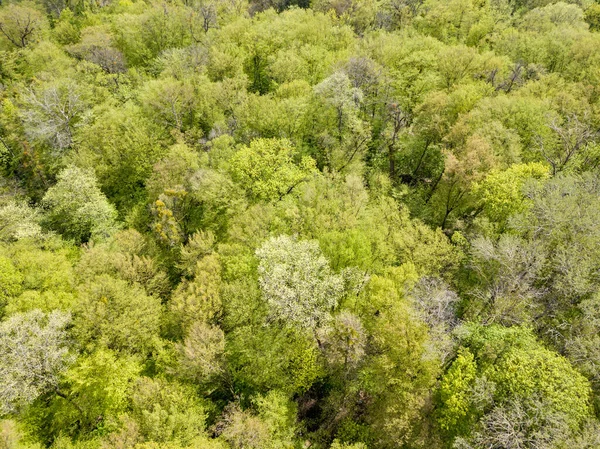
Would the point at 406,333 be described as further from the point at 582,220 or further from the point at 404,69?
the point at 404,69

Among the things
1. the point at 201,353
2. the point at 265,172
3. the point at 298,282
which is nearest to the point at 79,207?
the point at 265,172

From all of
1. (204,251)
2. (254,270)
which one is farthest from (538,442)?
(204,251)

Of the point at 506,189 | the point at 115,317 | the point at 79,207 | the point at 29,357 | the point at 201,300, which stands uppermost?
the point at 506,189

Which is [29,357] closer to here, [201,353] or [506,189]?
[201,353]

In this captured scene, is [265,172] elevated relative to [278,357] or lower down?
elevated

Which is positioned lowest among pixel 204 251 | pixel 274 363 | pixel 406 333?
pixel 274 363

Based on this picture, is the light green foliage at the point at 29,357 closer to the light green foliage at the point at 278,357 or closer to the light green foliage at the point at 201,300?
the light green foliage at the point at 201,300

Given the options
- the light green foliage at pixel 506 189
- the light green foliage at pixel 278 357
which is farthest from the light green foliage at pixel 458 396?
the light green foliage at pixel 506 189
